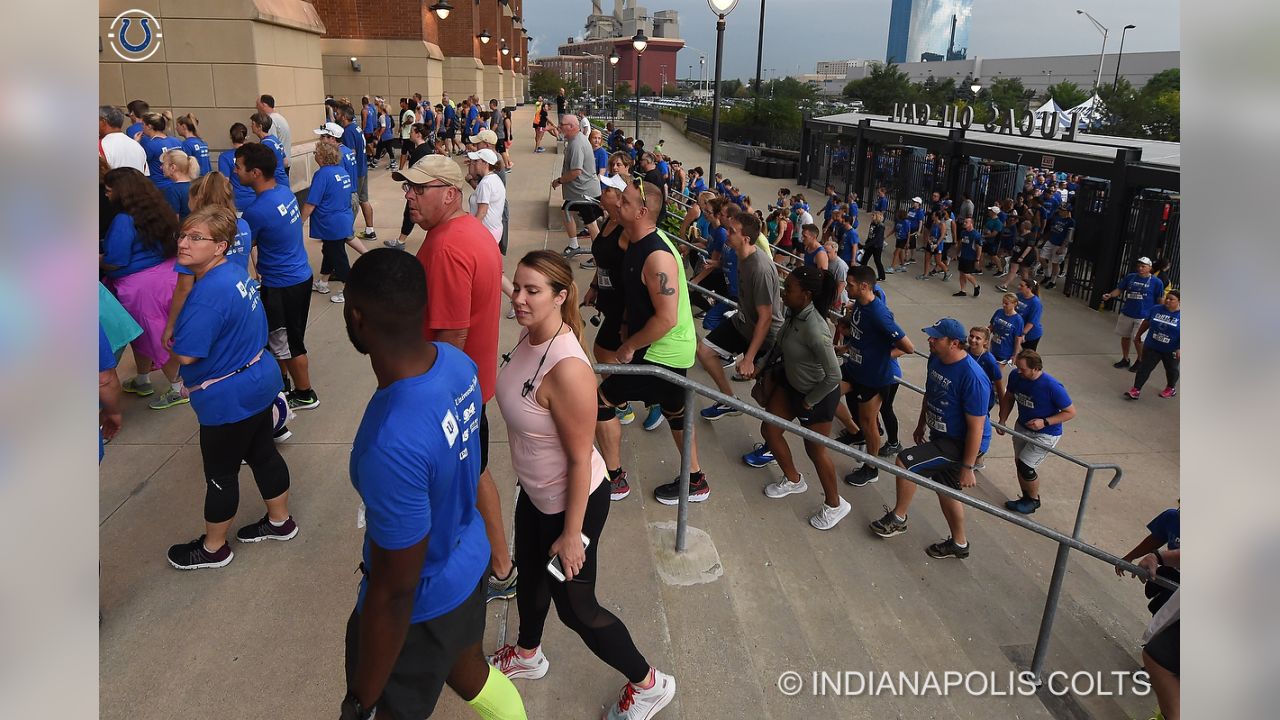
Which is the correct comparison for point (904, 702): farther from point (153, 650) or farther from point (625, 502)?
point (153, 650)

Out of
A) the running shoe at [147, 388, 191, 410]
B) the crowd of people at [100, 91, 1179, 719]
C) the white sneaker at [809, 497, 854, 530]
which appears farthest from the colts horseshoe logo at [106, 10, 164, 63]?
the white sneaker at [809, 497, 854, 530]

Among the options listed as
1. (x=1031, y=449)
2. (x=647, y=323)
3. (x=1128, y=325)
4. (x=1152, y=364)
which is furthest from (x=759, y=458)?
(x=1128, y=325)

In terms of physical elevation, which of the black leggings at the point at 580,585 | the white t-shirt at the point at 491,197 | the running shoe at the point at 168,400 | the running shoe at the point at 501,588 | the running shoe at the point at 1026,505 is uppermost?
the white t-shirt at the point at 491,197

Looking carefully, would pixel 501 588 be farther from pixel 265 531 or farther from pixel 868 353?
pixel 868 353

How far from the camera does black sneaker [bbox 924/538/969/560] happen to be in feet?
16.1

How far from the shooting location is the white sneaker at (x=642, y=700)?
3.14 metres

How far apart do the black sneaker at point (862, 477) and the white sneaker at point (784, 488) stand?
2.02ft

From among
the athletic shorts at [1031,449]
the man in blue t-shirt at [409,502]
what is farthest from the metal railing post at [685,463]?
the athletic shorts at [1031,449]

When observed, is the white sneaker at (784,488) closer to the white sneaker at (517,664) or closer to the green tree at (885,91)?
the white sneaker at (517,664)

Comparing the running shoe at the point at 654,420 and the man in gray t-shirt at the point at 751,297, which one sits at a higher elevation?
the man in gray t-shirt at the point at 751,297

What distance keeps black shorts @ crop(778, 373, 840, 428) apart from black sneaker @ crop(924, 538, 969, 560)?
1.06 m

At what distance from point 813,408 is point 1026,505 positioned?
2592mm

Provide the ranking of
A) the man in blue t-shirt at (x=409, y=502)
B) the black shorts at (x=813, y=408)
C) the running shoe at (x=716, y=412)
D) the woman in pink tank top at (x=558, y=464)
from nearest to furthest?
the man in blue t-shirt at (x=409, y=502) < the woman in pink tank top at (x=558, y=464) < the black shorts at (x=813, y=408) < the running shoe at (x=716, y=412)
